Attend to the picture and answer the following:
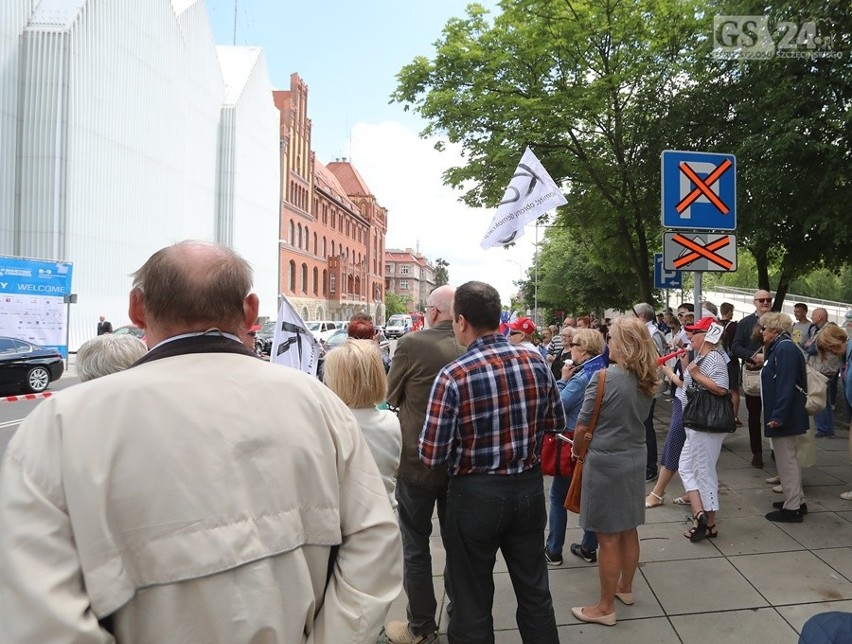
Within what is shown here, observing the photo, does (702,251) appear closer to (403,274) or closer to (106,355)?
(106,355)

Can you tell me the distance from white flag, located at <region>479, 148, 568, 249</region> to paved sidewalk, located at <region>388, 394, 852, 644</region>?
2.89 metres

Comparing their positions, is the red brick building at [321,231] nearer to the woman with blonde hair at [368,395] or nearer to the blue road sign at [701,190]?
the blue road sign at [701,190]

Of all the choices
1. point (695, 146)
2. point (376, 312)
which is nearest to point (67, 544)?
point (695, 146)

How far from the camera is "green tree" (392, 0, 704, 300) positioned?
12625 millimetres

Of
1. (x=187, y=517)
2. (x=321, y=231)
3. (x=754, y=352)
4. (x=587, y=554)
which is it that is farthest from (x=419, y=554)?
(x=321, y=231)

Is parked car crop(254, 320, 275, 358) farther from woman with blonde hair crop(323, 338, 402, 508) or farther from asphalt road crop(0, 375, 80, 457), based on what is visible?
woman with blonde hair crop(323, 338, 402, 508)

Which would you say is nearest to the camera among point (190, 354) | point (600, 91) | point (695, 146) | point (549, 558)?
point (190, 354)

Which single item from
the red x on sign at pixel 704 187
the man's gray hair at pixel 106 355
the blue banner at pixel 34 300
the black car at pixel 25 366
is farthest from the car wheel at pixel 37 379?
the red x on sign at pixel 704 187

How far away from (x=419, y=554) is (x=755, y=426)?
5317 mm

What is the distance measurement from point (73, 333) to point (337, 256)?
4443 centimetres

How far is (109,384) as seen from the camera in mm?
1308

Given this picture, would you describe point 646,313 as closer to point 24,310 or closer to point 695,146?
point 695,146

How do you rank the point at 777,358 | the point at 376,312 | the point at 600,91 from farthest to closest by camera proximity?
the point at 376,312 → the point at 600,91 → the point at 777,358

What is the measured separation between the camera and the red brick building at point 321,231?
56.7m
